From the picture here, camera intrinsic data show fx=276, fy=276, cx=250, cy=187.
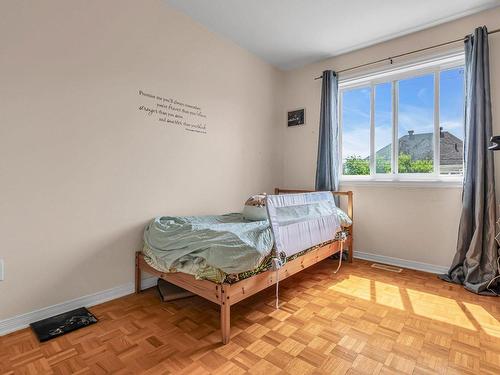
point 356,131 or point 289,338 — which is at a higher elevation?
point 356,131

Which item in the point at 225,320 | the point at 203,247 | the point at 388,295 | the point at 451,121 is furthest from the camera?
the point at 451,121

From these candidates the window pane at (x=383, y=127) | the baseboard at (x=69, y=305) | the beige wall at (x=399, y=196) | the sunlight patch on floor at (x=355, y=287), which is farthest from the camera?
the window pane at (x=383, y=127)

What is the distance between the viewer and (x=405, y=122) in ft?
9.72

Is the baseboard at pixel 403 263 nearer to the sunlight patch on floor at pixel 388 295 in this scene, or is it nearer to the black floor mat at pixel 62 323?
the sunlight patch on floor at pixel 388 295

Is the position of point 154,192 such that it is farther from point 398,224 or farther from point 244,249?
point 398,224

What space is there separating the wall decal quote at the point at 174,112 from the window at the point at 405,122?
178 centimetres

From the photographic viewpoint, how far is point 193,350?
4.89 ft

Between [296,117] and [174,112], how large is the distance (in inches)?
70.0

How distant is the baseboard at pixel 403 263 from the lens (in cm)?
272

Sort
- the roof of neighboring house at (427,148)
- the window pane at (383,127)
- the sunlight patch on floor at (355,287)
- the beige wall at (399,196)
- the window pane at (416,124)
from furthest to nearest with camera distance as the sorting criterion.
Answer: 1. the window pane at (383,127)
2. the window pane at (416,124)
3. the roof of neighboring house at (427,148)
4. the beige wall at (399,196)
5. the sunlight patch on floor at (355,287)

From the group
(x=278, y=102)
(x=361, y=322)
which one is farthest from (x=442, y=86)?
(x=361, y=322)

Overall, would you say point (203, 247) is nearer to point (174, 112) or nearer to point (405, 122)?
point (174, 112)

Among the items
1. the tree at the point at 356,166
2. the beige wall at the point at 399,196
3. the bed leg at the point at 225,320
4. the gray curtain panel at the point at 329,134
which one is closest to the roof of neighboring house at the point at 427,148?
the tree at the point at 356,166

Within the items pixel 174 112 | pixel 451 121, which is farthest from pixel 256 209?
pixel 451 121
